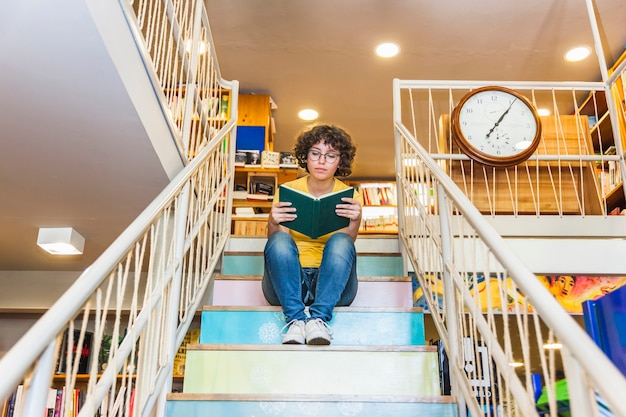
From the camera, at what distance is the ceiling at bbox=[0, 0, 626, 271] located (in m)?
1.73

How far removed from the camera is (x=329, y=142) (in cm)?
236

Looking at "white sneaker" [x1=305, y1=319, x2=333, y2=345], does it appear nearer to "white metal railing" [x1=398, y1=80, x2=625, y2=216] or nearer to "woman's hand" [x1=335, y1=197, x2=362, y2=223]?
"woman's hand" [x1=335, y1=197, x2=362, y2=223]

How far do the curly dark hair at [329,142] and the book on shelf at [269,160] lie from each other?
201 centimetres

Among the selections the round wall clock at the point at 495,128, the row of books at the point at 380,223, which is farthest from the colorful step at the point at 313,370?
the row of books at the point at 380,223

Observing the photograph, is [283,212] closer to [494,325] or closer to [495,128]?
[494,325]

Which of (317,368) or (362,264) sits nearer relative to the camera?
(317,368)

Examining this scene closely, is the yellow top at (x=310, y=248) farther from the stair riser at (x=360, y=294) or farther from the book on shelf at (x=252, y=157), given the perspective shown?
the book on shelf at (x=252, y=157)

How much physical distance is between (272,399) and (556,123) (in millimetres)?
2481

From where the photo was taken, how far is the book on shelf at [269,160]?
456 centimetres

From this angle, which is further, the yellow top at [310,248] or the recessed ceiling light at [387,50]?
the recessed ceiling light at [387,50]

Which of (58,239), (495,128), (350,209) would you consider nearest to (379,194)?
(495,128)

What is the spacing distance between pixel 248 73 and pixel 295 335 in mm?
3317

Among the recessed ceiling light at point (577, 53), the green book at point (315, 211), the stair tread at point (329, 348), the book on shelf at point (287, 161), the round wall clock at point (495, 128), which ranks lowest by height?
the stair tread at point (329, 348)

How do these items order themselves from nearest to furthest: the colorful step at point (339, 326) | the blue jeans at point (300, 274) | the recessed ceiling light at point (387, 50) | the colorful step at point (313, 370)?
the colorful step at point (313, 370) → the blue jeans at point (300, 274) → the colorful step at point (339, 326) → the recessed ceiling light at point (387, 50)
